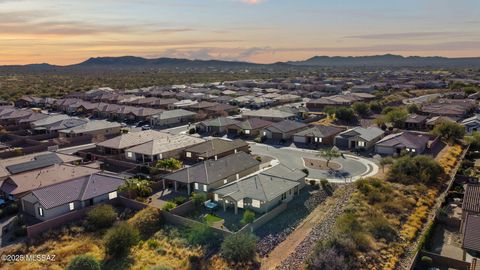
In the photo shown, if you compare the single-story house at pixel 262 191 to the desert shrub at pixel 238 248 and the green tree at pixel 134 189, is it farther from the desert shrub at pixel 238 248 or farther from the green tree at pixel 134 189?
the green tree at pixel 134 189

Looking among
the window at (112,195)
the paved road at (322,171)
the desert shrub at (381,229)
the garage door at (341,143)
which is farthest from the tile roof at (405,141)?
the window at (112,195)

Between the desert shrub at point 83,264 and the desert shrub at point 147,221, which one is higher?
the desert shrub at point 83,264

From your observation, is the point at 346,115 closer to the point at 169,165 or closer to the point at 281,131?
the point at 281,131

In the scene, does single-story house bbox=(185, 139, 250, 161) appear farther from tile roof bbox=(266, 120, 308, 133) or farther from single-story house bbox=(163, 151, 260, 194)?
tile roof bbox=(266, 120, 308, 133)

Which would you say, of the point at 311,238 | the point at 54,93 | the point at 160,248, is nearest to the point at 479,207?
the point at 311,238

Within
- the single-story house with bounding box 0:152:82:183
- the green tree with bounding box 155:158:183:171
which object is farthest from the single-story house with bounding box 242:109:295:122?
the single-story house with bounding box 0:152:82:183

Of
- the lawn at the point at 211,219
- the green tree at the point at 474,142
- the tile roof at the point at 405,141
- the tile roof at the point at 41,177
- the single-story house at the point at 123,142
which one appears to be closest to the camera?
the lawn at the point at 211,219

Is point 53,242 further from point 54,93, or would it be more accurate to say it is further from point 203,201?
point 54,93

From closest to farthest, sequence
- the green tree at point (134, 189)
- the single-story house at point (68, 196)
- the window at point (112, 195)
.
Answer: the single-story house at point (68, 196) → the window at point (112, 195) → the green tree at point (134, 189)

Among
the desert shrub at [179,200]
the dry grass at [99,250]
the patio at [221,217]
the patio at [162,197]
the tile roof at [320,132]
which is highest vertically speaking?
the tile roof at [320,132]
